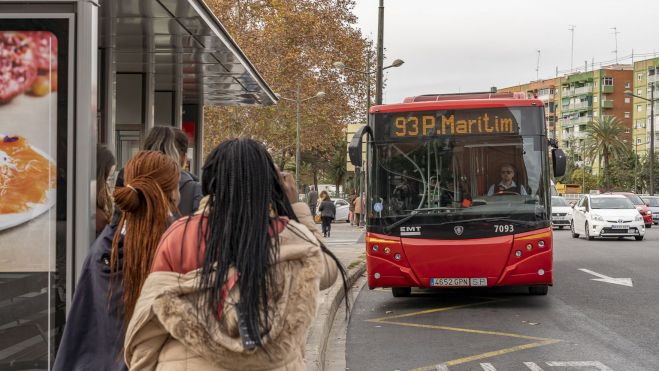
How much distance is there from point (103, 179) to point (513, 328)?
6.93 meters

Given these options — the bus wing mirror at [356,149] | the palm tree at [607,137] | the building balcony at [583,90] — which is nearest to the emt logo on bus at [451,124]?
the bus wing mirror at [356,149]

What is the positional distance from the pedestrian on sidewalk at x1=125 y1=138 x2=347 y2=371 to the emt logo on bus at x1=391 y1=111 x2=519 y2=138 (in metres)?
9.89

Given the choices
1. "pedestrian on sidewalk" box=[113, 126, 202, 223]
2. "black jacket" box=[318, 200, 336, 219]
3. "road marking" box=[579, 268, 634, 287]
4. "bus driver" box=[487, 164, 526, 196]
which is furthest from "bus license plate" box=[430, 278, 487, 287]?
"black jacket" box=[318, 200, 336, 219]

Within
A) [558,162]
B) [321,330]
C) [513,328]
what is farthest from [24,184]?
[558,162]

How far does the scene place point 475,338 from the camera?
999cm

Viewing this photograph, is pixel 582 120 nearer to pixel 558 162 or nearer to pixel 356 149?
pixel 558 162

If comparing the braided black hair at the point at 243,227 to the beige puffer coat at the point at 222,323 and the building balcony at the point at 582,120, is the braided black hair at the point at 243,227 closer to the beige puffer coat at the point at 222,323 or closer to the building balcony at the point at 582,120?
the beige puffer coat at the point at 222,323

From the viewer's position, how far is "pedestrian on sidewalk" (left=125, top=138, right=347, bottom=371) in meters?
2.76

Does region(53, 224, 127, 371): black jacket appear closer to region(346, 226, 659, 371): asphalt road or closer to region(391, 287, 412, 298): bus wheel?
region(346, 226, 659, 371): asphalt road

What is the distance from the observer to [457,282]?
40.4ft

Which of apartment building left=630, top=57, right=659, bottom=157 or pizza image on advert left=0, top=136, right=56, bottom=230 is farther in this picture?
apartment building left=630, top=57, right=659, bottom=157

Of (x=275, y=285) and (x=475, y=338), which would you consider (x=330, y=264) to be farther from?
(x=475, y=338)

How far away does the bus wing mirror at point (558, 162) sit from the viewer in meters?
12.7

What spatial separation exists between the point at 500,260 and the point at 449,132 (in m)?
1.87
